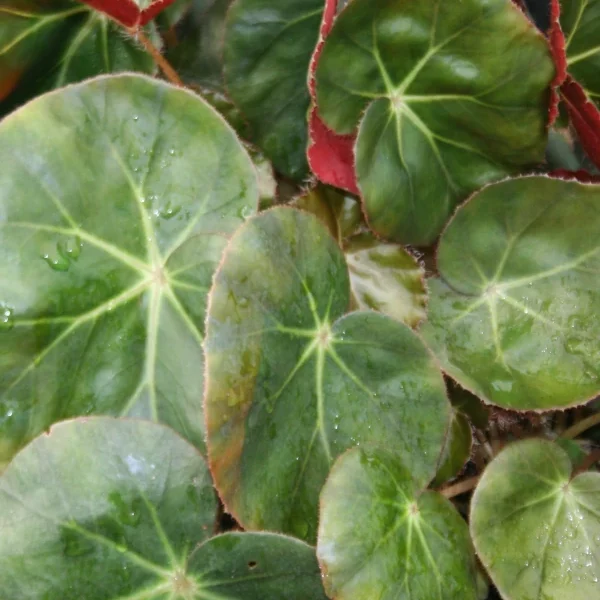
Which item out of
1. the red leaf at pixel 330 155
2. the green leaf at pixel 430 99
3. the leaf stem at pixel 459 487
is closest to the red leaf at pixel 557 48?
the green leaf at pixel 430 99

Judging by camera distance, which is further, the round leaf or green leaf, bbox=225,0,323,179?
green leaf, bbox=225,0,323,179

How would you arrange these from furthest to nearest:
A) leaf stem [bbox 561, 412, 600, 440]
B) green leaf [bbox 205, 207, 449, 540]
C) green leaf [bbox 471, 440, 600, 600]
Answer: leaf stem [bbox 561, 412, 600, 440] < green leaf [bbox 471, 440, 600, 600] < green leaf [bbox 205, 207, 449, 540]

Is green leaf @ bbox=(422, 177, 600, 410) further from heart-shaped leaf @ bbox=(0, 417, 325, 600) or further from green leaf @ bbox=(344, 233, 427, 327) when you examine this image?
heart-shaped leaf @ bbox=(0, 417, 325, 600)

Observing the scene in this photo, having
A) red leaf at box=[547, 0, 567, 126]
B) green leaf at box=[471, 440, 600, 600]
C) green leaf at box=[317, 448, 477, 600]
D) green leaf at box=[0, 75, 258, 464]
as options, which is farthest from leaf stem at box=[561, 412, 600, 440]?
green leaf at box=[0, 75, 258, 464]

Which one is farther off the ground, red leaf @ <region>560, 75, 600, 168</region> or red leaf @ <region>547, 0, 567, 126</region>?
red leaf @ <region>547, 0, 567, 126</region>

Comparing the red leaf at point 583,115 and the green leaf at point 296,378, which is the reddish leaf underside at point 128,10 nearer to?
the green leaf at point 296,378

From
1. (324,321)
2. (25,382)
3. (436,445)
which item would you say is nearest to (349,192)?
(324,321)

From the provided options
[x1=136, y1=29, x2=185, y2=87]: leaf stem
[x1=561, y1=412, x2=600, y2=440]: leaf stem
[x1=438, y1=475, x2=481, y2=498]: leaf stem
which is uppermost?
[x1=136, y1=29, x2=185, y2=87]: leaf stem

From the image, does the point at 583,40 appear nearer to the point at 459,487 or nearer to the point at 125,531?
the point at 459,487
